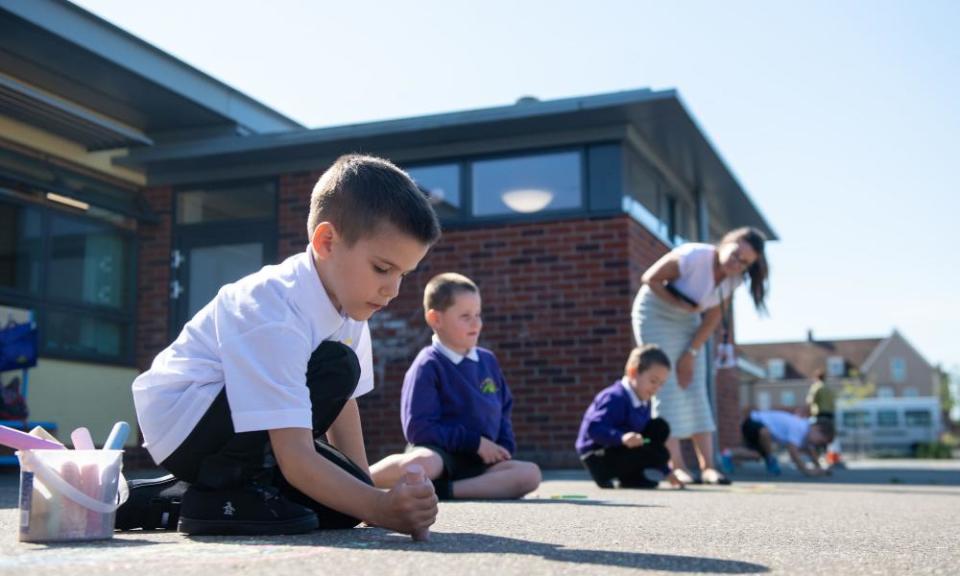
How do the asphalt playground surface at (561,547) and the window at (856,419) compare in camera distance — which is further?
the window at (856,419)

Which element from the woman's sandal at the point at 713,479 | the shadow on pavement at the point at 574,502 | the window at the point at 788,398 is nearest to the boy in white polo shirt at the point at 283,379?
the shadow on pavement at the point at 574,502

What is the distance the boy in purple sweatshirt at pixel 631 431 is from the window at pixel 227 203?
17.3ft

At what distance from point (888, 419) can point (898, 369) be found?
3181 cm

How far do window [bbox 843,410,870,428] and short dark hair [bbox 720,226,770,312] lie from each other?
123ft

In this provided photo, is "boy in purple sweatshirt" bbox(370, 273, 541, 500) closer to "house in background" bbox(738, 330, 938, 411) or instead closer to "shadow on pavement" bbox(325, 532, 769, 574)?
"shadow on pavement" bbox(325, 532, 769, 574)

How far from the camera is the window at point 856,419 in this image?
41191mm

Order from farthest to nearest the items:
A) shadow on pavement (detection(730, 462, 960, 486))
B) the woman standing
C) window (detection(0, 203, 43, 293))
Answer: window (detection(0, 203, 43, 293)), shadow on pavement (detection(730, 462, 960, 486)), the woman standing

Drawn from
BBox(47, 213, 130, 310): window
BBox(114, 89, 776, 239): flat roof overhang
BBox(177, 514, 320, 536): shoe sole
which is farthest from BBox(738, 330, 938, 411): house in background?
BBox(177, 514, 320, 536): shoe sole

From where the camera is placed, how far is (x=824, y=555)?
2324 mm

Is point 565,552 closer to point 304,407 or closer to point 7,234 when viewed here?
point 304,407

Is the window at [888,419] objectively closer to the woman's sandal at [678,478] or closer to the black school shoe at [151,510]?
the woman's sandal at [678,478]

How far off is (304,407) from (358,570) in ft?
2.10

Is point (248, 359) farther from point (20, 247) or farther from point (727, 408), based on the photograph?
point (727, 408)

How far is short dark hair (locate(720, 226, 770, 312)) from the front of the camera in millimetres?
6543
